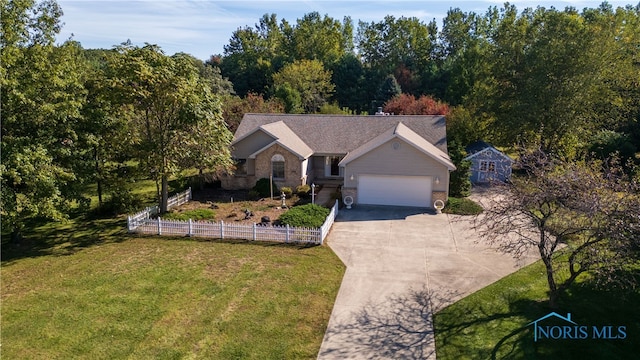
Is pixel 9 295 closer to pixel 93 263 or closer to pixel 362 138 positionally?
pixel 93 263

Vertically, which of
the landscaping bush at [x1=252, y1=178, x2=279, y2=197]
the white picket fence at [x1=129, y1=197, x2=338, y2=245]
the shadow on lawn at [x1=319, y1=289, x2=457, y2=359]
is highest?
the landscaping bush at [x1=252, y1=178, x2=279, y2=197]

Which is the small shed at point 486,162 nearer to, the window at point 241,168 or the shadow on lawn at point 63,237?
the window at point 241,168

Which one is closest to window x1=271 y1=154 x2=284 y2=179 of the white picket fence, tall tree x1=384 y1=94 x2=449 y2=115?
the white picket fence

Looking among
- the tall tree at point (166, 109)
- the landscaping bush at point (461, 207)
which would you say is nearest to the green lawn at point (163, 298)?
the tall tree at point (166, 109)

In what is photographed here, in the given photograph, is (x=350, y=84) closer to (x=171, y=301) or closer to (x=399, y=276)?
(x=399, y=276)

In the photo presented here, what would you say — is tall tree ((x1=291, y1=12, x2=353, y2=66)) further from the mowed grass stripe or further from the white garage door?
the mowed grass stripe

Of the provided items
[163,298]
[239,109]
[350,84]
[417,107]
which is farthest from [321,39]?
[163,298]
